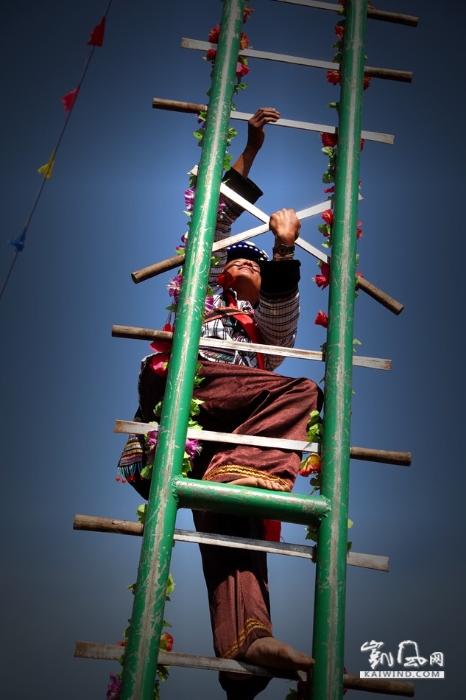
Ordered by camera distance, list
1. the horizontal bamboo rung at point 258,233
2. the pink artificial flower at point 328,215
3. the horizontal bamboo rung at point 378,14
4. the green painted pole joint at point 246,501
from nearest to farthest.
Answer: the green painted pole joint at point 246,501 < the horizontal bamboo rung at point 258,233 < the pink artificial flower at point 328,215 < the horizontal bamboo rung at point 378,14

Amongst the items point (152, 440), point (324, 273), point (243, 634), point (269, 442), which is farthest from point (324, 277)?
point (243, 634)

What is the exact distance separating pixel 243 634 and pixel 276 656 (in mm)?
225

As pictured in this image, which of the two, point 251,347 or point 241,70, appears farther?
point 241,70

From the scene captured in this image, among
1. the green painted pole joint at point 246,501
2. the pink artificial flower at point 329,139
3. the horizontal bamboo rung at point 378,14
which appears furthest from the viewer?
Answer: the horizontal bamboo rung at point 378,14

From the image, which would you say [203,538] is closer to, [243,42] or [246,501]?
[246,501]

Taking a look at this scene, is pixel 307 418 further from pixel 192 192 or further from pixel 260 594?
pixel 192 192

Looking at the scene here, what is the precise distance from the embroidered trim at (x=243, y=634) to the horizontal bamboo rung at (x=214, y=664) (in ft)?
0.38

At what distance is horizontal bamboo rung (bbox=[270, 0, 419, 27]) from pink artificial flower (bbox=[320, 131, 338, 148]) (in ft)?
2.22

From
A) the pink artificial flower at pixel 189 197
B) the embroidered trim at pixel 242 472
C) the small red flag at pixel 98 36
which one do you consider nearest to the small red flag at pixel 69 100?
the small red flag at pixel 98 36

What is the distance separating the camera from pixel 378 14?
12.1 ft

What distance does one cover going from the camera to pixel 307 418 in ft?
10.4

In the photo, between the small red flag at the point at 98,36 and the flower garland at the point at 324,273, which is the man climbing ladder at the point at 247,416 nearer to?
the flower garland at the point at 324,273

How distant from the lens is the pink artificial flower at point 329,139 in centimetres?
347

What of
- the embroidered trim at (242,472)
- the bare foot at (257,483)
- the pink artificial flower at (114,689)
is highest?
the embroidered trim at (242,472)
